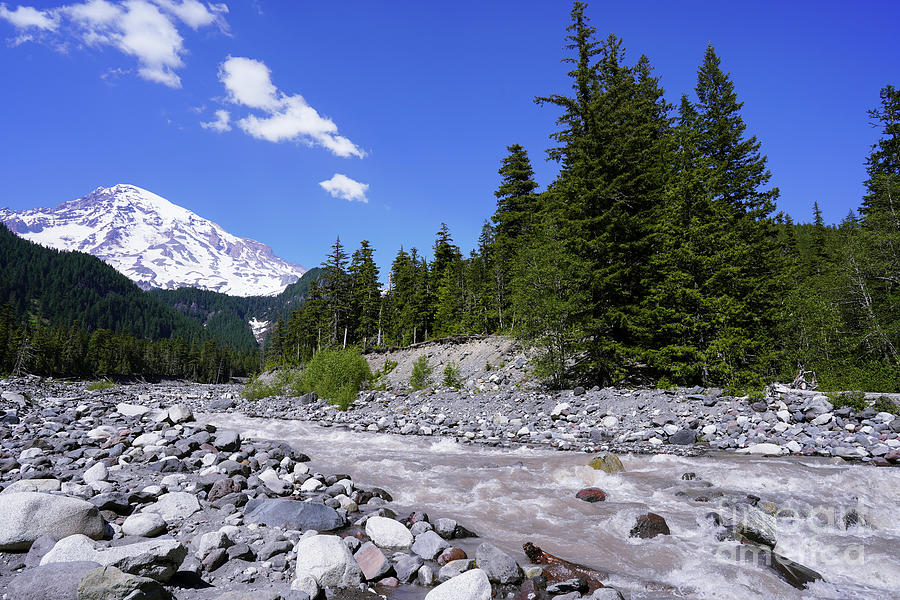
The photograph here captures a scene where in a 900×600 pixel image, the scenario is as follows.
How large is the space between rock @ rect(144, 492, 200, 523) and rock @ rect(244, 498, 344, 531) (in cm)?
92

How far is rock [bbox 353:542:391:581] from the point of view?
4.95 m

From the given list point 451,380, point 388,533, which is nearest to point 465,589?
point 388,533

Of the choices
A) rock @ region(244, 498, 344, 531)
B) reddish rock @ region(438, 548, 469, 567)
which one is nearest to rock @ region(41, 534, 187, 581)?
rock @ region(244, 498, 344, 531)

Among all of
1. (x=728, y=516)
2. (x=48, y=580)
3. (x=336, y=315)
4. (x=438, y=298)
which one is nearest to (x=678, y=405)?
(x=728, y=516)

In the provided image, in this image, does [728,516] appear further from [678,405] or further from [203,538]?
[678,405]

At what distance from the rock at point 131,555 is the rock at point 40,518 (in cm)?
74

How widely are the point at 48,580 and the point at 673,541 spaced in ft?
25.0

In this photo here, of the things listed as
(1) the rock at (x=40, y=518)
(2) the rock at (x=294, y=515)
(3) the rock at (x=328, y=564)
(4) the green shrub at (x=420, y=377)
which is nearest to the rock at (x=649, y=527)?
(3) the rock at (x=328, y=564)

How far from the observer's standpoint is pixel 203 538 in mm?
5316

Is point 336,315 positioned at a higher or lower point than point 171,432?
higher

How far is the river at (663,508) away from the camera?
5020mm

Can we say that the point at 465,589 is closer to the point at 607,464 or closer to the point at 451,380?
the point at 607,464

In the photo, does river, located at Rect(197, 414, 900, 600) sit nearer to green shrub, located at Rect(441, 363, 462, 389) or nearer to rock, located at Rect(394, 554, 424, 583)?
rock, located at Rect(394, 554, 424, 583)

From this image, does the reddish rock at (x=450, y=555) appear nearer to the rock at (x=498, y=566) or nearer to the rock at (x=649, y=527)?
the rock at (x=498, y=566)
